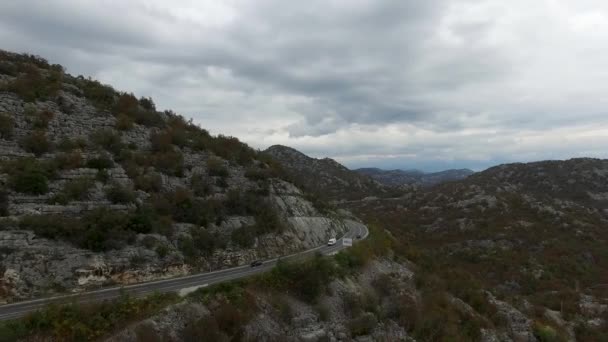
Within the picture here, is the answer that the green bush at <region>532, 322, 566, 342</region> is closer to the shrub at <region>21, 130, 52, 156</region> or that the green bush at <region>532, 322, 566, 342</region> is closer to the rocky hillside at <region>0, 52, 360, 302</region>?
the rocky hillside at <region>0, 52, 360, 302</region>

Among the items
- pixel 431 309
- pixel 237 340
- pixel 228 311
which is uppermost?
pixel 228 311

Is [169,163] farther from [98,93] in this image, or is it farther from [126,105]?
[98,93]

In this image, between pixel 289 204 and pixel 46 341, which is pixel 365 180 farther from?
pixel 46 341

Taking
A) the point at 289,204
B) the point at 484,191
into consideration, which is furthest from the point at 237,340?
the point at 484,191

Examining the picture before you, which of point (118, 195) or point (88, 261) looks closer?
point (88, 261)

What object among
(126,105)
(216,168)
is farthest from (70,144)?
(216,168)

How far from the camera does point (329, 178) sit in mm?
154750

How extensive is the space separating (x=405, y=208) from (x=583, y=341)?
71984mm

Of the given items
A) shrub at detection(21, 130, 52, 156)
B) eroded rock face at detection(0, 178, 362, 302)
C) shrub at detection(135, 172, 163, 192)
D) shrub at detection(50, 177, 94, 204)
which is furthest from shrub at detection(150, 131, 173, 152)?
eroded rock face at detection(0, 178, 362, 302)

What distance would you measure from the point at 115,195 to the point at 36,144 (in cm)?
826

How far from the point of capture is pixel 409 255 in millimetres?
41781

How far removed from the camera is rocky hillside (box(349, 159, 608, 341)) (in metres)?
40.8

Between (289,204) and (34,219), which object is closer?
(34,219)

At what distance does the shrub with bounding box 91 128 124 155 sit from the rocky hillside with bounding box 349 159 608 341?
31.3 metres
